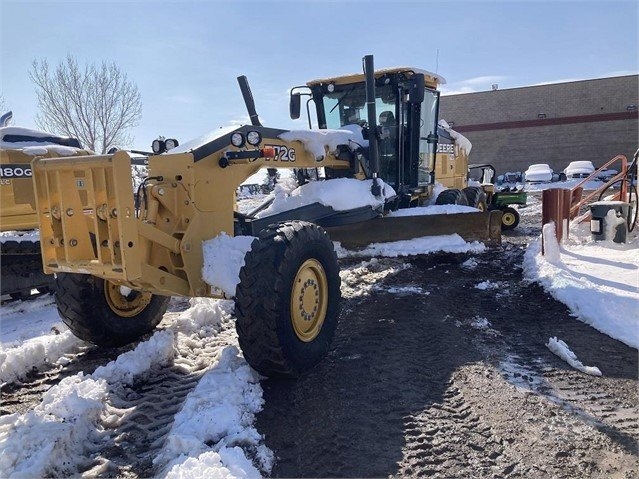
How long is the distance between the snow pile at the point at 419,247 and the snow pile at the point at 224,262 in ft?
9.96

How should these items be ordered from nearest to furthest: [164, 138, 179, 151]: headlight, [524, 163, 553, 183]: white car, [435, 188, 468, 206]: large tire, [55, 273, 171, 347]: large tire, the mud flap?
[55, 273, 171, 347]: large tire
[164, 138, 179, 151]: headlight
the mud flap
[435, 188, 468, 206]: large tire
[524, 163, 553, 183]: white car

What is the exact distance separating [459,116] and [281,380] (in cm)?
3697

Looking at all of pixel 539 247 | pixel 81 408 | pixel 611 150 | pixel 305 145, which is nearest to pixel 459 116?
pixel 611 150

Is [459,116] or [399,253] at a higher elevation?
[459,116]

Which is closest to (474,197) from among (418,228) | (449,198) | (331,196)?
(449,198)

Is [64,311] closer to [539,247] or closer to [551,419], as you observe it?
[551,419]

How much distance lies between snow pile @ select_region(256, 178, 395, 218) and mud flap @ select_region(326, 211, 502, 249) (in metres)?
0.49

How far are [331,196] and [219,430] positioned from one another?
3458mm

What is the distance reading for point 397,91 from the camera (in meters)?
7.51

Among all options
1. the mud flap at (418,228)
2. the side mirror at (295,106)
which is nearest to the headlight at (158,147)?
the mud flap at (418,228)

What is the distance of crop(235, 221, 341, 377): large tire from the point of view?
353 centimetres

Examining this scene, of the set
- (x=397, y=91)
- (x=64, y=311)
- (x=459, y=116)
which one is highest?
(x=459, y=116)

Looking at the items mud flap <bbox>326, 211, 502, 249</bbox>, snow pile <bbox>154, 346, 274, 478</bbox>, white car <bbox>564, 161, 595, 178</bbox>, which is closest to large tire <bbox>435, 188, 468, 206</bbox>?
mud flap <bbox>326, 211, 502, 249</bbox>

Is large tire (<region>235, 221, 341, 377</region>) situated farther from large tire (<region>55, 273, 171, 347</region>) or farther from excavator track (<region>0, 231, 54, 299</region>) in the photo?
excavator track (<region>0, 231, 54, 299</region>)
